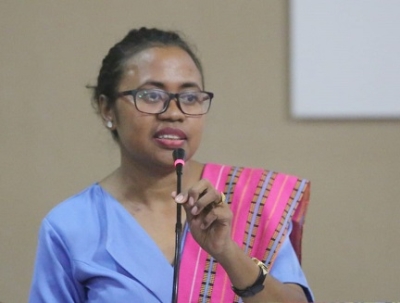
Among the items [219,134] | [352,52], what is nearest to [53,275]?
[219,134]

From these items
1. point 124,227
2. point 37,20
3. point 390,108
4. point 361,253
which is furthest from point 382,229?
point 37,20

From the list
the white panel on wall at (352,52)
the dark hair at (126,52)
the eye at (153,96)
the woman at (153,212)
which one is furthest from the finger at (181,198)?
the white panel on wall at (352,52)

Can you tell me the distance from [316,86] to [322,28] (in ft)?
0.55

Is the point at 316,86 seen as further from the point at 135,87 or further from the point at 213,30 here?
the point at 135,87

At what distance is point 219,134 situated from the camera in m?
2.03

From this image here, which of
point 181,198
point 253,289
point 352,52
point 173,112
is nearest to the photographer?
point 181,198

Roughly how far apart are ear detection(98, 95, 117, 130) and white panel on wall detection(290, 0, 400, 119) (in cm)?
73

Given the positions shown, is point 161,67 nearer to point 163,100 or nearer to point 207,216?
point 163,100

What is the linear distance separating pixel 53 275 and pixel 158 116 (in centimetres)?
37

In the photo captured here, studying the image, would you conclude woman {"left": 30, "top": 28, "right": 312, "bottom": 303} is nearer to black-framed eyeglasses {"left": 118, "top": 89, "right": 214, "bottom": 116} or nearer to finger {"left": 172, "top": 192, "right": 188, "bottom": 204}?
black-framed eyeglasses {"left": 118, "top": 89, "right": 214, "bottom": 116}

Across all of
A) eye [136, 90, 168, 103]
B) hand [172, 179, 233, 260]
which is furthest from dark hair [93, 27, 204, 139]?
hand [172, 179, 233, 260]

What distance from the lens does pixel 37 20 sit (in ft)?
6.73

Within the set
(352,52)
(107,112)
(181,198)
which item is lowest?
(181,198)

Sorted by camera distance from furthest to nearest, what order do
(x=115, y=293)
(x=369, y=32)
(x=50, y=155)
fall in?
(x=50, y=155), (x=369, y=32), (x=115, y=293)
